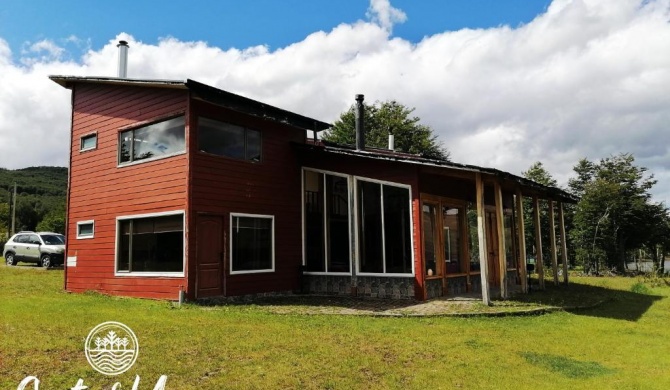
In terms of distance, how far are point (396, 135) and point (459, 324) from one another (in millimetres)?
35282

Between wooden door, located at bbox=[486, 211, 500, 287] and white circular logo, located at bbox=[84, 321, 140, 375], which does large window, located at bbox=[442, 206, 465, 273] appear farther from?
white circular logo, located at bbox=[84, 321, 140, 375]

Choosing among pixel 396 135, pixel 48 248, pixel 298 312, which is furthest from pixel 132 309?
pixel 396 135

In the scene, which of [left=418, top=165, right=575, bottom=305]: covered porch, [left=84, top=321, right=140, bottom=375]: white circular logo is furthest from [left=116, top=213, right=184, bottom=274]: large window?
[left=418, top=165, right=575, bottom=305]: covered porch

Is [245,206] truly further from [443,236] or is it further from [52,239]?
[52,239]

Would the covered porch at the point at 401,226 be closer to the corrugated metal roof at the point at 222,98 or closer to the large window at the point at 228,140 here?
the corrugated metal roof at the point at 222,98

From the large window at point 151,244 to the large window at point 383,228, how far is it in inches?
176

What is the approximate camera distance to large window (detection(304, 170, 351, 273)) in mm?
13180

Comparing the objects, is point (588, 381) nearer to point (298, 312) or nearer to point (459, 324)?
point (459, 324)

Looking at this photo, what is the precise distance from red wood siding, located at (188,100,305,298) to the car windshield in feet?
39.3

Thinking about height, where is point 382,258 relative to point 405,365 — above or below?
above

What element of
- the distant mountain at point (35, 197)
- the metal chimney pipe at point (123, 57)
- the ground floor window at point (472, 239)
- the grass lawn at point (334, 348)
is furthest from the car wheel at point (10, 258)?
the distant mountain at point (35, 197)

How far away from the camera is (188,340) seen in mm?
6930

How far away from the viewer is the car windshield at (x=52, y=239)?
66.2ft

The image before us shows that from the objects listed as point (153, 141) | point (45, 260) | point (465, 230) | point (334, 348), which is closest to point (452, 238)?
point (465, 230)
